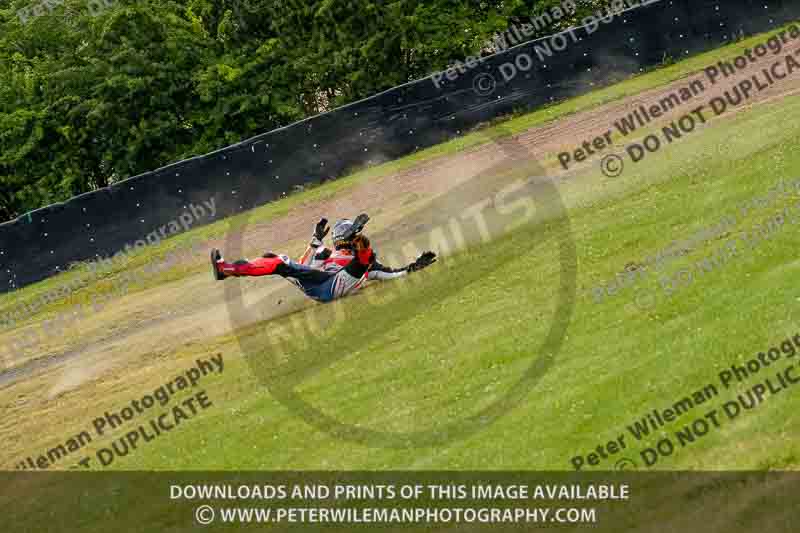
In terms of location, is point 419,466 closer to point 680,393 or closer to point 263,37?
point 680,393

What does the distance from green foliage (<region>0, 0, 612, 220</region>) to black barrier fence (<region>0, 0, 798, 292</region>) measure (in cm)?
404

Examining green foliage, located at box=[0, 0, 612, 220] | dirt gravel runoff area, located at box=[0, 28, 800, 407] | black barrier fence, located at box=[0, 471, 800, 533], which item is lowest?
black barrier fence, located at box=[0, 471, 800, 533]

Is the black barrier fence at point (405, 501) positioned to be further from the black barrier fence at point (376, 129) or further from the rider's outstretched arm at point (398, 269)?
the black barrier fence at point (376, 129)

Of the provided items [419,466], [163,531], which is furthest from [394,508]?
[163,531]

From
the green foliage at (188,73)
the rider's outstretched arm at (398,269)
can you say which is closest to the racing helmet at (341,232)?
the rider's outstretched arm at (398,269)

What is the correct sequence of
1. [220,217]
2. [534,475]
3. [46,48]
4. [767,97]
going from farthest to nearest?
[46,48] → [220,217] → [767,97] → [534,475]

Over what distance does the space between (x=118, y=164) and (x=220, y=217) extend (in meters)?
5.20

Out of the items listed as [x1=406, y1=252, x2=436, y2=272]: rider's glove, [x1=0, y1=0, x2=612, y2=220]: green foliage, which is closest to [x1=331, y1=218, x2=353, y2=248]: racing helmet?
[x1=406, y1=252, x2=436, y2=272]: rider's glove

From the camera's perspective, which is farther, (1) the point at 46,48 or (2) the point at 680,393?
(1) the point at 46,48

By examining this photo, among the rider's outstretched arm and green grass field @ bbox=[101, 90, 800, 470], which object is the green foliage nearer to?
green grass field @ bbox=[101, 90, 800, 470]

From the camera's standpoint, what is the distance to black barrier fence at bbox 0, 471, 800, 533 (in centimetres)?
975

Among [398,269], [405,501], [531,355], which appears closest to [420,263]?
[398,269]

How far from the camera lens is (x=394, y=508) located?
11.3 meters

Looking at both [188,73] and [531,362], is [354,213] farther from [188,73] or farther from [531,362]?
[531,362]
